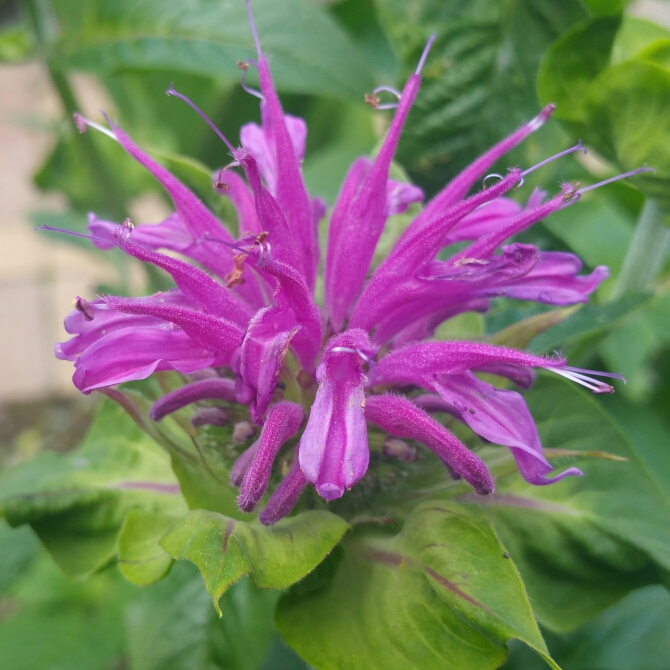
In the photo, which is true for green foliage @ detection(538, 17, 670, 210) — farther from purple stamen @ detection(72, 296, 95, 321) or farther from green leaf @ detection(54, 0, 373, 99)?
purple stamen @ detection(72, 296, 95, 321)

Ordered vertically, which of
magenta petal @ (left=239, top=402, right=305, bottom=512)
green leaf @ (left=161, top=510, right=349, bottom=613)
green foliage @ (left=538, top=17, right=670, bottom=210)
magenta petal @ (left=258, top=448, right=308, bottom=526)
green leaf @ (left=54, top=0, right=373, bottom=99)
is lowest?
green leaf @ (left=161, top=510, right=349, bottom=613)

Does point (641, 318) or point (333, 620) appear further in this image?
point (641, 318)

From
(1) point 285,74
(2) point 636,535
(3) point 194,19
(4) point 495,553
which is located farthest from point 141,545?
(3) point 194,19

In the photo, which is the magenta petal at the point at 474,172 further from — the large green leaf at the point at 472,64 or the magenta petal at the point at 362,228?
the large green leaf at the point at 472,64

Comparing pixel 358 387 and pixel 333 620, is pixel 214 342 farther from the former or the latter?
pixel 333 620

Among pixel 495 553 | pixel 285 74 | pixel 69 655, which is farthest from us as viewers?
pixel 69 655

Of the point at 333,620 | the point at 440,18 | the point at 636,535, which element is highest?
the point at 440,18

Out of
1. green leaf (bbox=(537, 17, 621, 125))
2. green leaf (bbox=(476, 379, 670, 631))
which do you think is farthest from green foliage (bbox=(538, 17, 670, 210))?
Answer: green leaf (bbox=(476, 379, 670, 631))

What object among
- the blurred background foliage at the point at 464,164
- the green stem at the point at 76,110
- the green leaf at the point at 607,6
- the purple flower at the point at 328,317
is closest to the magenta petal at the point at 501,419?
the purple flower at the point at 328,317
